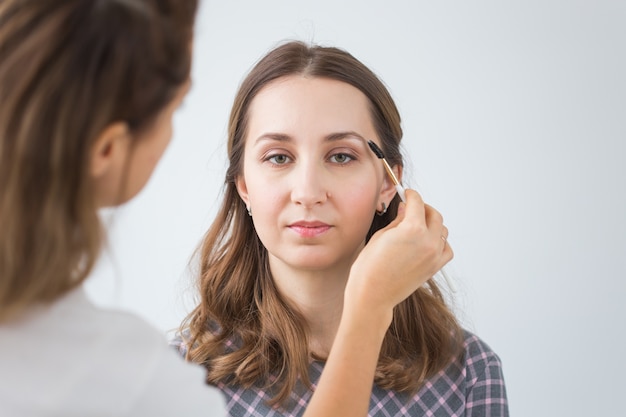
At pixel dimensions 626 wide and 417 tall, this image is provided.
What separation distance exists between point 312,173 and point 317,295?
26 centimetres

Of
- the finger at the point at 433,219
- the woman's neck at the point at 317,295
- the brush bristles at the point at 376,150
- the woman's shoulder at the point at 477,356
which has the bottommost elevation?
the woman's shoulder at the point at 477,356

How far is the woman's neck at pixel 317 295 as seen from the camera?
154cm

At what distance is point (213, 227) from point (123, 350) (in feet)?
3.06

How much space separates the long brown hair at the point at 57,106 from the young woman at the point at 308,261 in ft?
2.19

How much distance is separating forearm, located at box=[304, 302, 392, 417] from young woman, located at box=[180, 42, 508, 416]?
1.25ft

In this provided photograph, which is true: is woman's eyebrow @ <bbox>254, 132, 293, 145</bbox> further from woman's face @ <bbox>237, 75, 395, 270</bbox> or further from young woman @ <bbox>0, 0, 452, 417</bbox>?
young woman @ <bbox>0, 0, 452, 417</bbox>

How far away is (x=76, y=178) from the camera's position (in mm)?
772

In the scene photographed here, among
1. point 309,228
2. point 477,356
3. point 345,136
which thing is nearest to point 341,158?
point 345,136

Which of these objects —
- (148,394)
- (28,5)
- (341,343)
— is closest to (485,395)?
(341,343)

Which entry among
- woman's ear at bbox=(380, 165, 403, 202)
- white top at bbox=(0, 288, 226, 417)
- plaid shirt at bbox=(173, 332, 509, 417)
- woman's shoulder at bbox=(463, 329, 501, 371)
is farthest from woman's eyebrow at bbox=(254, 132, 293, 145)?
white top at bbox=(0, 288, 226, 417)

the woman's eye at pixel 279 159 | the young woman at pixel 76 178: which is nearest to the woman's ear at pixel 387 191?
the woman's eye at pixel 279 159

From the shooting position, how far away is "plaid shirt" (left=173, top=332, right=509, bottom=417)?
152 cm

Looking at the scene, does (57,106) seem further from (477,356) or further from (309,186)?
(477,356)

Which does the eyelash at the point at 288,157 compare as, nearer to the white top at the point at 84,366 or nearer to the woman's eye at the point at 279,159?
the woman's eye at the point at 279,159
